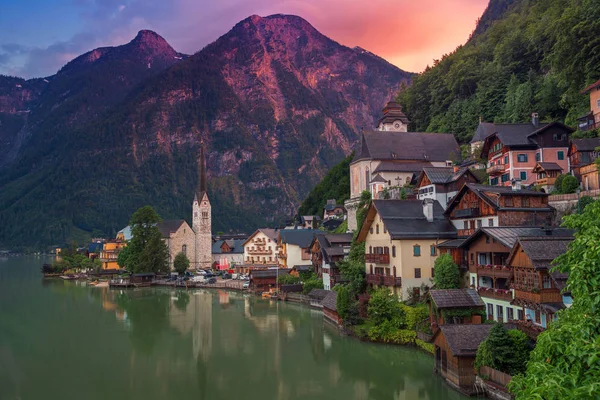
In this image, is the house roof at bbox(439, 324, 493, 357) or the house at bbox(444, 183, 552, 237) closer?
the house roof at bbox(439, 324, 493, 357)

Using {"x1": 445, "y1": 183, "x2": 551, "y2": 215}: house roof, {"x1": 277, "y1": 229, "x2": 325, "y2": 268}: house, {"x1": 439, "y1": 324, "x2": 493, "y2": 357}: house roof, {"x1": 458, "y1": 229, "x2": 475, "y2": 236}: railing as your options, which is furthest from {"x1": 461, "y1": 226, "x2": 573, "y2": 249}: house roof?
{"x1": 277, "y1": 229, "x2": 325, "y2": 268}: house

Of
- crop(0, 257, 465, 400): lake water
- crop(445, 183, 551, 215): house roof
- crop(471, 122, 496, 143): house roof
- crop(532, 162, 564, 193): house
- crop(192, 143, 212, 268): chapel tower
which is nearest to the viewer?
crop(0, 257, 465, 400): lake water

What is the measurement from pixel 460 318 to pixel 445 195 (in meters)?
16.7

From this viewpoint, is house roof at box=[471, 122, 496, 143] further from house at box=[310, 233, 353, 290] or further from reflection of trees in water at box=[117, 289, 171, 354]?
reflection of trees in water at box=[117, 289, 171, 354]

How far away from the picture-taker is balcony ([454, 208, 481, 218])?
33.7 metres

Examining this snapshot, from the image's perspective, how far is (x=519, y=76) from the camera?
66688 mm

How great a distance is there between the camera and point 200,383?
26328 millimetres

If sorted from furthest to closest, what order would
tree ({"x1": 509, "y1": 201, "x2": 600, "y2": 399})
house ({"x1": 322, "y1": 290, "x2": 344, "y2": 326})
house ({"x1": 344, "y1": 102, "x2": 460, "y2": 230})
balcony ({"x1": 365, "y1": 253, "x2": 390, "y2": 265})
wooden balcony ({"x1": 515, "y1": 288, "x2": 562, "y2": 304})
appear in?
house ({"x1": 344, "y1": 102, "x2": 460, "y2": 230}), house ({"x1": 322, "y1": 290, "x2": 344, "y2": 326}), balcony ({"x1": 365, "y1": 253, "x2": 390, "y2": 265}), wooden balcony ({"x1": 515, "y1": 288, "x2": 562, "y2": 304}), tree ({"x1": 509, "y1": 201, "x2": 600, "y2": 399})

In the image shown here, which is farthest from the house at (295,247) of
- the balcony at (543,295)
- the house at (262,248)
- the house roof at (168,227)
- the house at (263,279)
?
the balcony at (543,295)

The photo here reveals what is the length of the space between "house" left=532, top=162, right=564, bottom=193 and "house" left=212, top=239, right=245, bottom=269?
61.9 metres

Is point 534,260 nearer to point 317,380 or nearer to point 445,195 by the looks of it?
point 317,380

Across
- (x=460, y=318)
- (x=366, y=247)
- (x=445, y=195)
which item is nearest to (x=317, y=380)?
(x=460, y=318)

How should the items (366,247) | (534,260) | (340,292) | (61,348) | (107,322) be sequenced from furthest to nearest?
1. (107,322)
2. (366,247)
3. (340,292)
4. (61,348)
5. (534,260)

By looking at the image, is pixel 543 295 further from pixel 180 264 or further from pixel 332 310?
pixel 180 264
